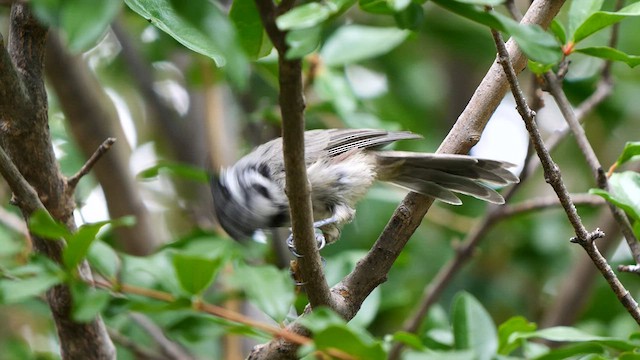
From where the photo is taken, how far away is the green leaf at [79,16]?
110 centimetres

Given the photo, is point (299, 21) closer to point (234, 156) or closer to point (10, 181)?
point (10, 181)

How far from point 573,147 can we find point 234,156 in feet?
6.91

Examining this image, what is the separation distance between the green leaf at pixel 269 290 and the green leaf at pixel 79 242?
40 cm

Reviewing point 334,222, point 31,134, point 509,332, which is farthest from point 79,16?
point 334,222

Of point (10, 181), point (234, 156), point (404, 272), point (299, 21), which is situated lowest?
point (404, 272)

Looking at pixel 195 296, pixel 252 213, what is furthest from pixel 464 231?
pixel 195 296

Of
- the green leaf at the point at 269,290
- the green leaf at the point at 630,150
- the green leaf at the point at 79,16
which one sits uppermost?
the green leaf at the point at 79,16

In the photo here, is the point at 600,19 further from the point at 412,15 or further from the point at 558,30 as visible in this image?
the point at 412,15

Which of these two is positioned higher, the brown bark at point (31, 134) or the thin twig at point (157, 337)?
the brown bark at point (31, 134)

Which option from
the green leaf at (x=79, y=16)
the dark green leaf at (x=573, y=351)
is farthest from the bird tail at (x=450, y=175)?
the green leaf at (x=79, y=16)

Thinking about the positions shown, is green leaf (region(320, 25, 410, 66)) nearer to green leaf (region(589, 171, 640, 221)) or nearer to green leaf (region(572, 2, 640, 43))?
green leaf (region(572, 2, 640, 43))

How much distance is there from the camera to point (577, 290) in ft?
13.2

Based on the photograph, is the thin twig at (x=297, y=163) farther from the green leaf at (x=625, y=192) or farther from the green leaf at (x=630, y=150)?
the green leaf at (x=630, y=150)

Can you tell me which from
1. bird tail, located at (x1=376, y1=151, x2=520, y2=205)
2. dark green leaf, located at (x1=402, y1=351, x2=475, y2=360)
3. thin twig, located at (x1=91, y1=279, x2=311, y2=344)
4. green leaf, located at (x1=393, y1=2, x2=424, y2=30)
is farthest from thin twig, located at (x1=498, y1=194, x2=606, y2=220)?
green leaf, located at (x1=393, y1=2, x2=424, y2=30)
